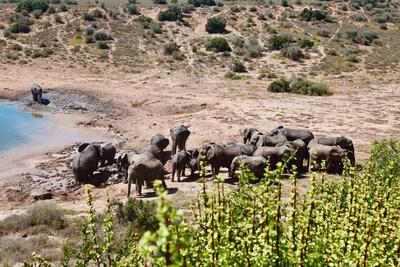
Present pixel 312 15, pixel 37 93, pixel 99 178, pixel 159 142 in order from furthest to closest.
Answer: pixel 312 15 < pixel 37 93 < pixel 159 142 < pixel 99 178

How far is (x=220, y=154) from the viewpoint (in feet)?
→ 67.1

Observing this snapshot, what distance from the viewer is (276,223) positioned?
254 inches

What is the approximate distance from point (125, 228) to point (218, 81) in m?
28.5

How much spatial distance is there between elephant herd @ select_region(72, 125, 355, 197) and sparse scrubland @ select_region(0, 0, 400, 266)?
108 cm

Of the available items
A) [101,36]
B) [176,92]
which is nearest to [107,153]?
[176,92]

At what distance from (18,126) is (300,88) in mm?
20769

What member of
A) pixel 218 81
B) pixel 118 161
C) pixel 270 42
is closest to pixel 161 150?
pixel 118 161

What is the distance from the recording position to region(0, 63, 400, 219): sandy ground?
28.3 metres

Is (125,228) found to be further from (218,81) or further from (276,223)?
(218,81)

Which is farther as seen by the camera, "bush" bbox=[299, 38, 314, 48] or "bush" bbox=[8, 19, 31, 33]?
"bush" bbox=[8, 19, 31, 33]

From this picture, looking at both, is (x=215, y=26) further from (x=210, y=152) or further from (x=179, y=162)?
(x=210, y=152)

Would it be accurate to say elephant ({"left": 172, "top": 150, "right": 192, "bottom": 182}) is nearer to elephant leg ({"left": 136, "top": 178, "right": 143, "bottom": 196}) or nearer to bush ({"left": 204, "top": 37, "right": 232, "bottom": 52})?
elephant leg ({"left": 136, "top": 178, "right": 143, "bottom": 196})

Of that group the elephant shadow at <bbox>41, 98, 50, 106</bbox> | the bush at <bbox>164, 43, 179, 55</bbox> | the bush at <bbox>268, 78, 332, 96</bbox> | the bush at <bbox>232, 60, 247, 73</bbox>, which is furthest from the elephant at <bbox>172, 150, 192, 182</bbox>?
the bush at <bbox>164, 43, 179, 55</bbox>

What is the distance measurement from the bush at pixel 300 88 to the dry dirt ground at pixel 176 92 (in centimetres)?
122
